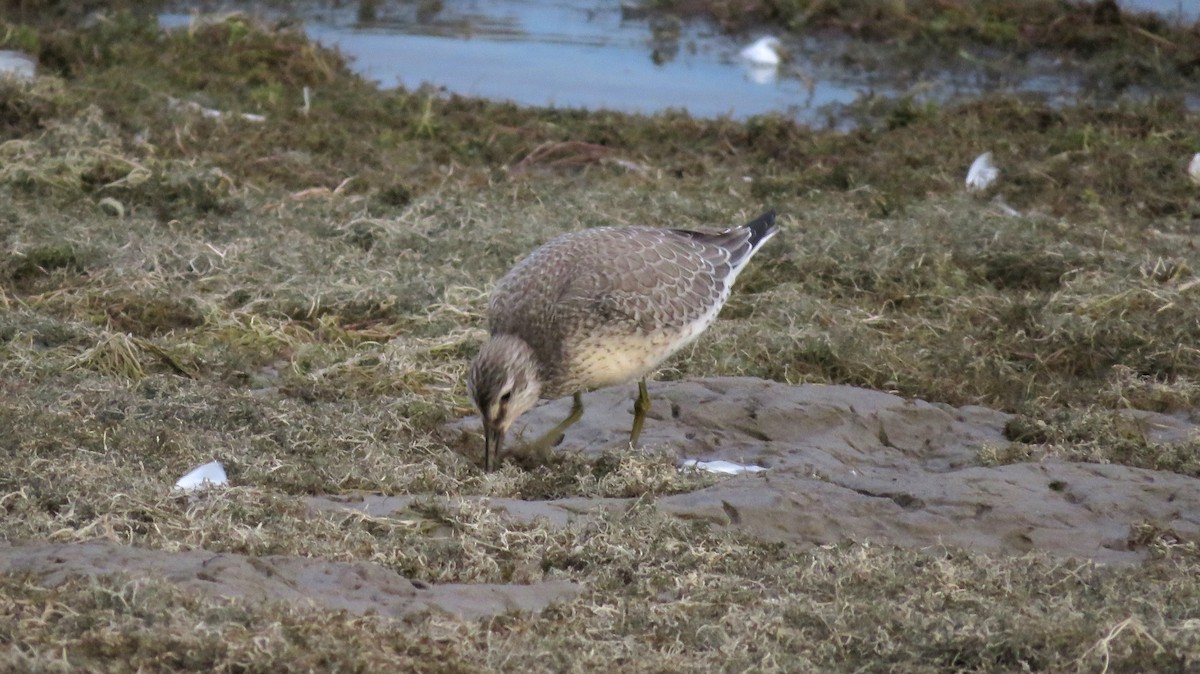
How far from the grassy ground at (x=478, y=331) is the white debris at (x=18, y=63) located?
0.20 m

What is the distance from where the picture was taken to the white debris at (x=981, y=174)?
410 inches

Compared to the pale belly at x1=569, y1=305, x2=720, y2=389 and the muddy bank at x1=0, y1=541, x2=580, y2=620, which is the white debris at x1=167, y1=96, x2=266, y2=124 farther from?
the muddy bank at x1=0, y1=541, x2=580, y2=620

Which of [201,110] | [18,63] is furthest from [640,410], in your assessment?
[18,63]

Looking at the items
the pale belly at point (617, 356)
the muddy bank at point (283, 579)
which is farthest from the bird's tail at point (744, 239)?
the muddy bank at point (283, 579)

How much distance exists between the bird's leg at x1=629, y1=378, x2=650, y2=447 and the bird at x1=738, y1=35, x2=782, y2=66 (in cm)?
956

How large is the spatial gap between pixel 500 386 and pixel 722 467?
938 mm

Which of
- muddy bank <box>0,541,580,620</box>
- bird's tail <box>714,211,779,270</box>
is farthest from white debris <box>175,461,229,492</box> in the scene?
bird's tail <box>714,211,779,270</box>

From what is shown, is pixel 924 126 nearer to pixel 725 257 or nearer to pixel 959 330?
pixel 959 330

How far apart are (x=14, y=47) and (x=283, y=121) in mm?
2591

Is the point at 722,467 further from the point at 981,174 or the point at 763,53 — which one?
the point at 763,53

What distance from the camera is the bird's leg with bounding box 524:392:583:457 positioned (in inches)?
239

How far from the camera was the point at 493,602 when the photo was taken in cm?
445

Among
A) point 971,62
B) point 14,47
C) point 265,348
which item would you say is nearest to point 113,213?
point 265,348

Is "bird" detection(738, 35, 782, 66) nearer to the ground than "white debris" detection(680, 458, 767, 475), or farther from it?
farther from it
